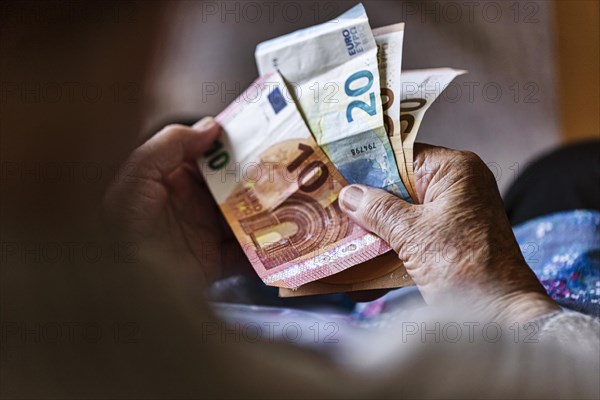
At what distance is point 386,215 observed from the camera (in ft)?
1.49

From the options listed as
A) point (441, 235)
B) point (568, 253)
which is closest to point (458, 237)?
point (441, 235)

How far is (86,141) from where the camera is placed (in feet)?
1.36

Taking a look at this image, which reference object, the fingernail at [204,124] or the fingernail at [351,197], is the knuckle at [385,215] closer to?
the fingernail at [351,197]

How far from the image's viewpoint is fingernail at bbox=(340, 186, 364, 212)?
483 mm

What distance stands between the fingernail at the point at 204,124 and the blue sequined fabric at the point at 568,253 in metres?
0.30

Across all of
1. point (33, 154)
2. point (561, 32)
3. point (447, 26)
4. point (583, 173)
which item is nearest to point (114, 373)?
point (33, 154)

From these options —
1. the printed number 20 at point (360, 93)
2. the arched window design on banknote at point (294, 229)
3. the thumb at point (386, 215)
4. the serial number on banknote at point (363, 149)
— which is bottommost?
the arched window design on banknote at point (294, 229)

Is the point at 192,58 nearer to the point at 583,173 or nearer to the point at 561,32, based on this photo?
the point at 561,32

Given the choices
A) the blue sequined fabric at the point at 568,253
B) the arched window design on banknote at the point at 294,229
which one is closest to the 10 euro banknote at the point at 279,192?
the arched window design on banknote at the point at 294,229

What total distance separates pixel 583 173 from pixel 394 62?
658 mm

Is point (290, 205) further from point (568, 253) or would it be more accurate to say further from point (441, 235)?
point (568, 253)

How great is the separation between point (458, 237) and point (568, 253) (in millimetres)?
481

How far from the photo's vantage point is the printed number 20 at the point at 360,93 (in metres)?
0.48

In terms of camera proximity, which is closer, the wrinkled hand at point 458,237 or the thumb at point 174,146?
the wrinkled hand at point 458,237
